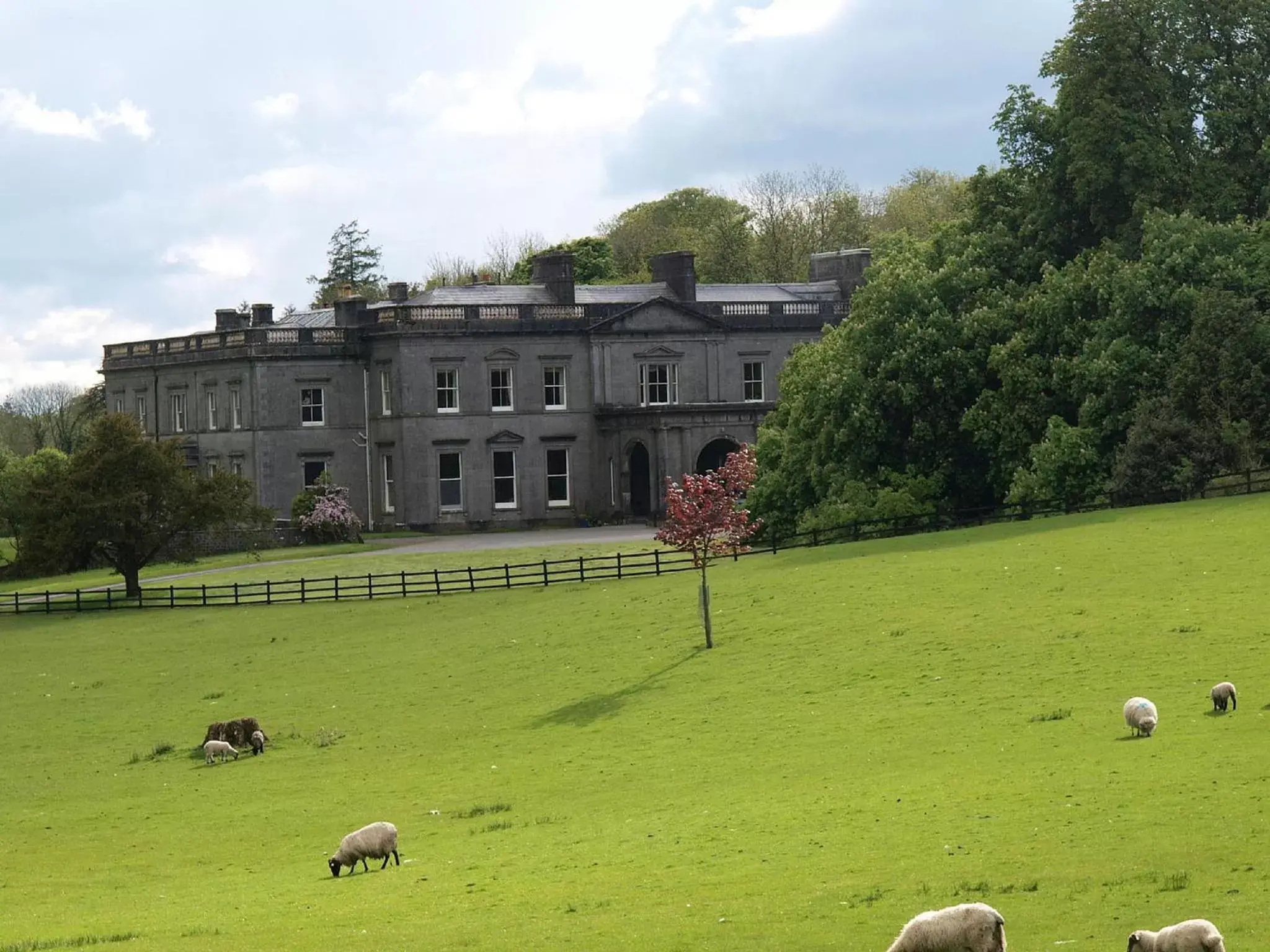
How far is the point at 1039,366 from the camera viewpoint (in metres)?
57.0

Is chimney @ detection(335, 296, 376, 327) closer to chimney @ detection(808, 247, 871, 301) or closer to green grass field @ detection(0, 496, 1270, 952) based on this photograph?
chimney @ detection(808, 247, 871, 301)

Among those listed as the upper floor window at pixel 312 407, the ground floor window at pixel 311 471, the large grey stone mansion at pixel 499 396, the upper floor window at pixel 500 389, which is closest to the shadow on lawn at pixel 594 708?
the large grey stone mansion at pixel 499 396

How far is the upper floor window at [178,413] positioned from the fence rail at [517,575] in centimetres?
2833

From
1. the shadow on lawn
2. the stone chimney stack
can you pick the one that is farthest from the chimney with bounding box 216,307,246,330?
the shadow on lawn

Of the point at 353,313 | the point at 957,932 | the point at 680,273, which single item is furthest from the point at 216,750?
the point at 680,273

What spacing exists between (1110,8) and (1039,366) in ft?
39.7

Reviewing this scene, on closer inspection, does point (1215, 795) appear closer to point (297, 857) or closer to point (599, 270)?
point (297, 857)

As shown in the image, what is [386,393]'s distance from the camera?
272 ft

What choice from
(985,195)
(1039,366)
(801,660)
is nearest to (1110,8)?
(985,195)

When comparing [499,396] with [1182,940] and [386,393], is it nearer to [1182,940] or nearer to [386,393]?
[386,393]

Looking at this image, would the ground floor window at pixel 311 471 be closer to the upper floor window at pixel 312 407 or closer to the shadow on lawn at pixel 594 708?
the upper floor window at pixel 312 407

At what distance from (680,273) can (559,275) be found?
6224mm

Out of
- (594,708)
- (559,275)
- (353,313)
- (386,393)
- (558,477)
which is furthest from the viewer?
(559,275)

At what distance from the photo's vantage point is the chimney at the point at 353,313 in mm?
85375
